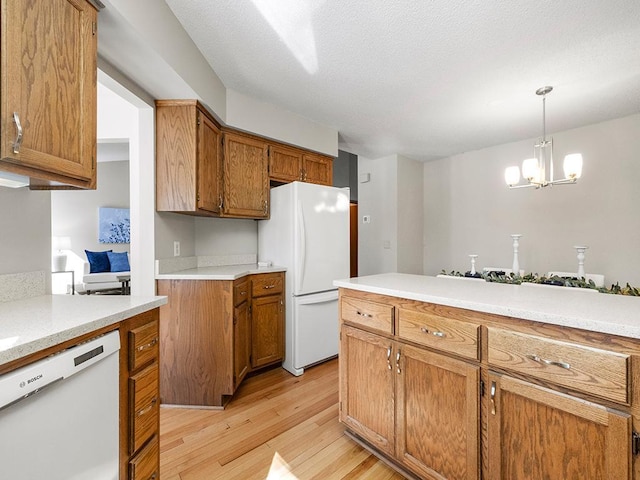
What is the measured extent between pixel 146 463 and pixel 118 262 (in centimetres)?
511

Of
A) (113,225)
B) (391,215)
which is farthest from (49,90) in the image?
(113,225)

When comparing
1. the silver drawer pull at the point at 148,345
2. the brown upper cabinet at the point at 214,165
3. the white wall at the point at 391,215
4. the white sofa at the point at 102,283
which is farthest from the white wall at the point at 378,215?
the white sofa at the point at 102,283

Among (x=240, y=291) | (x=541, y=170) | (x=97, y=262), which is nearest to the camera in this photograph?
(x=240, y=291)

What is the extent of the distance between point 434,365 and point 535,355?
16.1 inches

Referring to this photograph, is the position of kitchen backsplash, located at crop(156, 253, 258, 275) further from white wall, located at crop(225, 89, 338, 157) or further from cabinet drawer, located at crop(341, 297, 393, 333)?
cabinet drawer, located at crop(341, 297, 393, 333)

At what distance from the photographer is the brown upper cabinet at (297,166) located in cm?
297

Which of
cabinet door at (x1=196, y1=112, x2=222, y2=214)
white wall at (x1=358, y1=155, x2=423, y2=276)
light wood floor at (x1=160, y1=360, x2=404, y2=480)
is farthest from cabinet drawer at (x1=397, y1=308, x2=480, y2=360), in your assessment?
white wall at (x1=358, y1=155, x2=423, y2=276)

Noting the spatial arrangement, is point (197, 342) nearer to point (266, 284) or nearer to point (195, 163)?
point (266, 284)

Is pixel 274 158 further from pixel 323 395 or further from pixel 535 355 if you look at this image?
pixel 535 355

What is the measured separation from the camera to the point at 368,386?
1.63 meters

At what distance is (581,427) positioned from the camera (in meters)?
0.94

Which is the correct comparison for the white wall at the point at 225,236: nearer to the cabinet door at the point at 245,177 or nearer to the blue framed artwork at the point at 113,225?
the cabinet door at the point at 245,177

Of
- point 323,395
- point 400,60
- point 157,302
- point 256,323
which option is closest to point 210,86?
point 400,60

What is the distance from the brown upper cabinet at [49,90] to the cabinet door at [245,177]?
1381 mm
